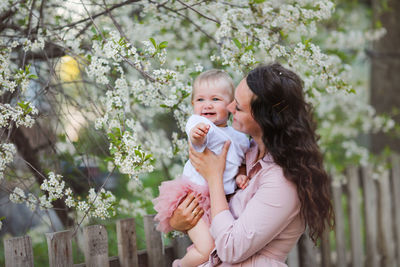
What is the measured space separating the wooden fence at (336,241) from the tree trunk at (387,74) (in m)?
→ 1.88

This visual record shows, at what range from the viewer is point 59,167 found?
2.62 m

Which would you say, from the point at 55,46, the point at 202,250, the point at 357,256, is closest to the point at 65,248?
the point at 202,250

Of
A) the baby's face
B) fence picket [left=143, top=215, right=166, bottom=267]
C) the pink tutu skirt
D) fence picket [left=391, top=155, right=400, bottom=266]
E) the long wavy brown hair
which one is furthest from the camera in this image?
fence picket [left=391, top=155, right=400, bottom=266]

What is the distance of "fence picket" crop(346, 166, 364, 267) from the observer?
12.8 ft

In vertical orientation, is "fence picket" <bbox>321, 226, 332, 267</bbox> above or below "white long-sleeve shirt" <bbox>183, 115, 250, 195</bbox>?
below

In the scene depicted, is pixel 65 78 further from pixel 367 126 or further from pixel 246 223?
pixel 367 126

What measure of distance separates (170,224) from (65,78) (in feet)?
4.40

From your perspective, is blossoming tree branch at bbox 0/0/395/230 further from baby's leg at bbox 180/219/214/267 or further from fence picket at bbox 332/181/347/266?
fence picket at bbox 332/181/347/266

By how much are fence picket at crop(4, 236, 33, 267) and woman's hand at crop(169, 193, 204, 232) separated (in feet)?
2.19

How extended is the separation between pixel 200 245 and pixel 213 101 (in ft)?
2.47

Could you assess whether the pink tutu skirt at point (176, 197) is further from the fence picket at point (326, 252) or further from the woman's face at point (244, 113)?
the fence picket at point (326, 252)

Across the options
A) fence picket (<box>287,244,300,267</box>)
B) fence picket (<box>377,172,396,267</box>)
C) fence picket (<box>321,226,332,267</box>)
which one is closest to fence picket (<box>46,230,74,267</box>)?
fence picket (<box>287,244,300,267</box>)

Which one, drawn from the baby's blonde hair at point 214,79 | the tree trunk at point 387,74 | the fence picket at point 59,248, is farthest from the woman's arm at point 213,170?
the tree trunk at point 387,74

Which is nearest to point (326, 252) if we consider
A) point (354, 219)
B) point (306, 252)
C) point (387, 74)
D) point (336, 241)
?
point (336, 241)
